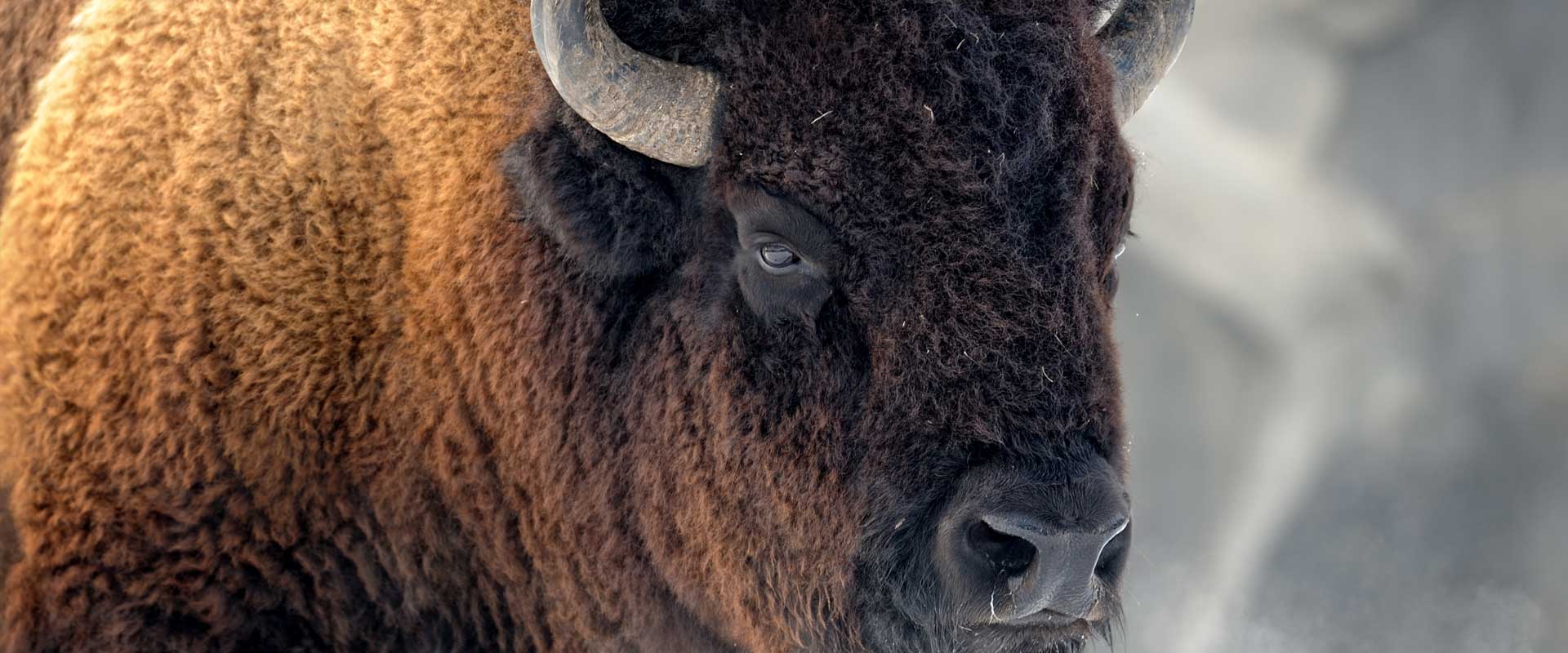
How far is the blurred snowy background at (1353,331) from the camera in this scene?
6348mm

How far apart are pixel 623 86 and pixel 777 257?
0.42m

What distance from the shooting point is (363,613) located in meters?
3.04

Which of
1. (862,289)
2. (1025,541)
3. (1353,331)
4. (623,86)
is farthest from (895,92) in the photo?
(1353,331)

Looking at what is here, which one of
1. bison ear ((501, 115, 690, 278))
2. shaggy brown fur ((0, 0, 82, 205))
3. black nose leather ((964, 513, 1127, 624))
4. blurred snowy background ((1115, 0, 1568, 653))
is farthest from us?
blurred snowy background ((1115, 0, 1568, 653))

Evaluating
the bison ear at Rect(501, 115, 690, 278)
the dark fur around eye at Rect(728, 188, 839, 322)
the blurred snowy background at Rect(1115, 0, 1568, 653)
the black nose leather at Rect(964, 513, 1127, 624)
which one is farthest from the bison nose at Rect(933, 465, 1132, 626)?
the blurred snowy background at Rect(1115, 0, 1568, 653)

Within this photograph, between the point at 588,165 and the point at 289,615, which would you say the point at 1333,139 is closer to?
the point at 588,165

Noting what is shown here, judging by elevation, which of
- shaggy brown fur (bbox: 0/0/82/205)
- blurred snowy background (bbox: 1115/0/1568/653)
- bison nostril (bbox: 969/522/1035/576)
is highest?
bison nostril (bbox: 969/522/1035/576)

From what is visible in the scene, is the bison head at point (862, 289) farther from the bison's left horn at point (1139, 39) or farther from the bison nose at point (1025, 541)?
the bison's left horn at point (1139, 39)

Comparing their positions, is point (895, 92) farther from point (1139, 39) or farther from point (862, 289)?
point (1139, 39)

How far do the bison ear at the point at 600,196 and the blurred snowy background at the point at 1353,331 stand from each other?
417 cm

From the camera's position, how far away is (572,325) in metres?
2.89

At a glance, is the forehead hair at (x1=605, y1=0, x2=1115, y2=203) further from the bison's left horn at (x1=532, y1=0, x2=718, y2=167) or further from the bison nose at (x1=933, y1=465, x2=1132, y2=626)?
the bison nose at (x1=933, y1=465, x2=1132, y2=626)

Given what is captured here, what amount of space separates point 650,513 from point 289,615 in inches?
31.2

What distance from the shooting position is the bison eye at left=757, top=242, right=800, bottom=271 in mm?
2623
